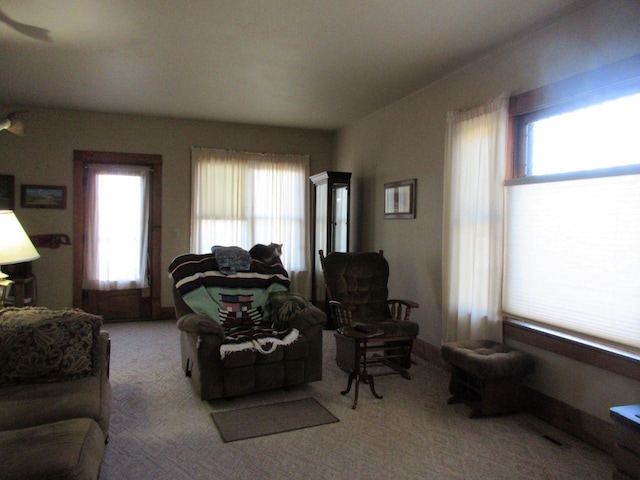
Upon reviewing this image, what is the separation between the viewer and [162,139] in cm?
619

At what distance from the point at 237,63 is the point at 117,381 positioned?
2.95m

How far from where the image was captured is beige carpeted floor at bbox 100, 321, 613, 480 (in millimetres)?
2529

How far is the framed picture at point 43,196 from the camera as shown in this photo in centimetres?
569

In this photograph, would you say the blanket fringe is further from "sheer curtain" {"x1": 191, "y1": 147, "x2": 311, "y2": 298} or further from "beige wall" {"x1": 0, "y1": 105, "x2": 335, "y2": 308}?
"beige wall" {"x1": 0, "y1": 105, "x2": 335, "y2": 308}

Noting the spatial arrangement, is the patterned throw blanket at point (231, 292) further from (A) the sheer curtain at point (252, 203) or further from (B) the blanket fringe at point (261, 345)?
(A) the sheer curtain at point (252, 203)

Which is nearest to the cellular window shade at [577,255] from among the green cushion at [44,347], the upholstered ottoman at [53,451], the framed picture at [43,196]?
the upholstered ottoman at [53,451]

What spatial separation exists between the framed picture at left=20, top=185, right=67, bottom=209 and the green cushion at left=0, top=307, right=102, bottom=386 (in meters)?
3.48

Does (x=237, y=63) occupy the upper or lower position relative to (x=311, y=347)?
upper

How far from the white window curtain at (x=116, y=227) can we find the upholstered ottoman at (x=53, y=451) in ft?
13.9

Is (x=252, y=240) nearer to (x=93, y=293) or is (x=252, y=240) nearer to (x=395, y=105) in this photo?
(x=93, y=293)

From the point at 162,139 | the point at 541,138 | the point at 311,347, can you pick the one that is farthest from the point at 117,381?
the point at 541,138

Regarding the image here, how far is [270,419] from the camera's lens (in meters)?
3.15

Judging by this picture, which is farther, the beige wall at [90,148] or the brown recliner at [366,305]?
the beige wall at [90,148]

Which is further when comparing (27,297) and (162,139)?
(162,139)
